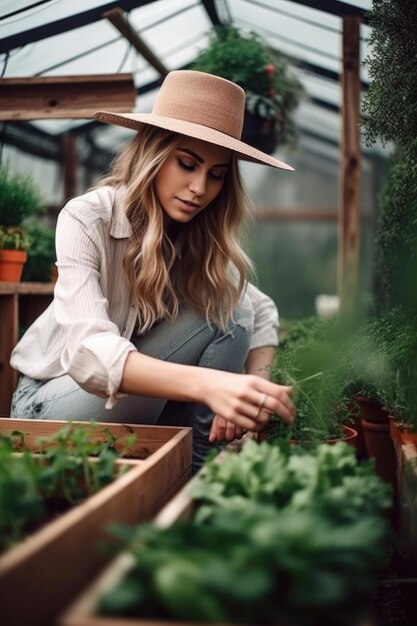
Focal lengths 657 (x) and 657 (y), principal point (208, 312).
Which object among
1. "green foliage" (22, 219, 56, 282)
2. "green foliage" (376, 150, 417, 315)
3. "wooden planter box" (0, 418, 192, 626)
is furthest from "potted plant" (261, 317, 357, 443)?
"green foliage" (22, 219, 56, 282)

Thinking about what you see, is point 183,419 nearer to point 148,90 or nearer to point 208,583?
point 208,583

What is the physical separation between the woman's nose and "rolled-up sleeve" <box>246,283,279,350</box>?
67 centimetres

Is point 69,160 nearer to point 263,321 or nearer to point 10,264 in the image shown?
point 10,264

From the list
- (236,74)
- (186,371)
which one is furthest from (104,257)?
(236,74)

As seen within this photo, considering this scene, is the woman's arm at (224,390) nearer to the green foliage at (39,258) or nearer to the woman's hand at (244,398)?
the woman's hand at (244,398)

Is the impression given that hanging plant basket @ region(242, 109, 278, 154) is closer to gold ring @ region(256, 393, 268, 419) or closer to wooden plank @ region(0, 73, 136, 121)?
wooden plank @ region(0, 73, 136, 121)

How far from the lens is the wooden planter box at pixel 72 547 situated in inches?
31.2


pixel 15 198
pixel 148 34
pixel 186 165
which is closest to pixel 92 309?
pixel 186 165

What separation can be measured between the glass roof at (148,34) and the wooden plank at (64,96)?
305 mm

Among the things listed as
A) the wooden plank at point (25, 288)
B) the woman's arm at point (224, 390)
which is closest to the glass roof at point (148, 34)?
the wooden plank at point (25, 288)

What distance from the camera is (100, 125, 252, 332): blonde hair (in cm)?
203

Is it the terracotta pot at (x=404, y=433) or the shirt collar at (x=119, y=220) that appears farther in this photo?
the shirt collar at (x=119, y=220)

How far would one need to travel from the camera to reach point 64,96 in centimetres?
307

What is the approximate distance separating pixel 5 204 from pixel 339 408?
1907mm
